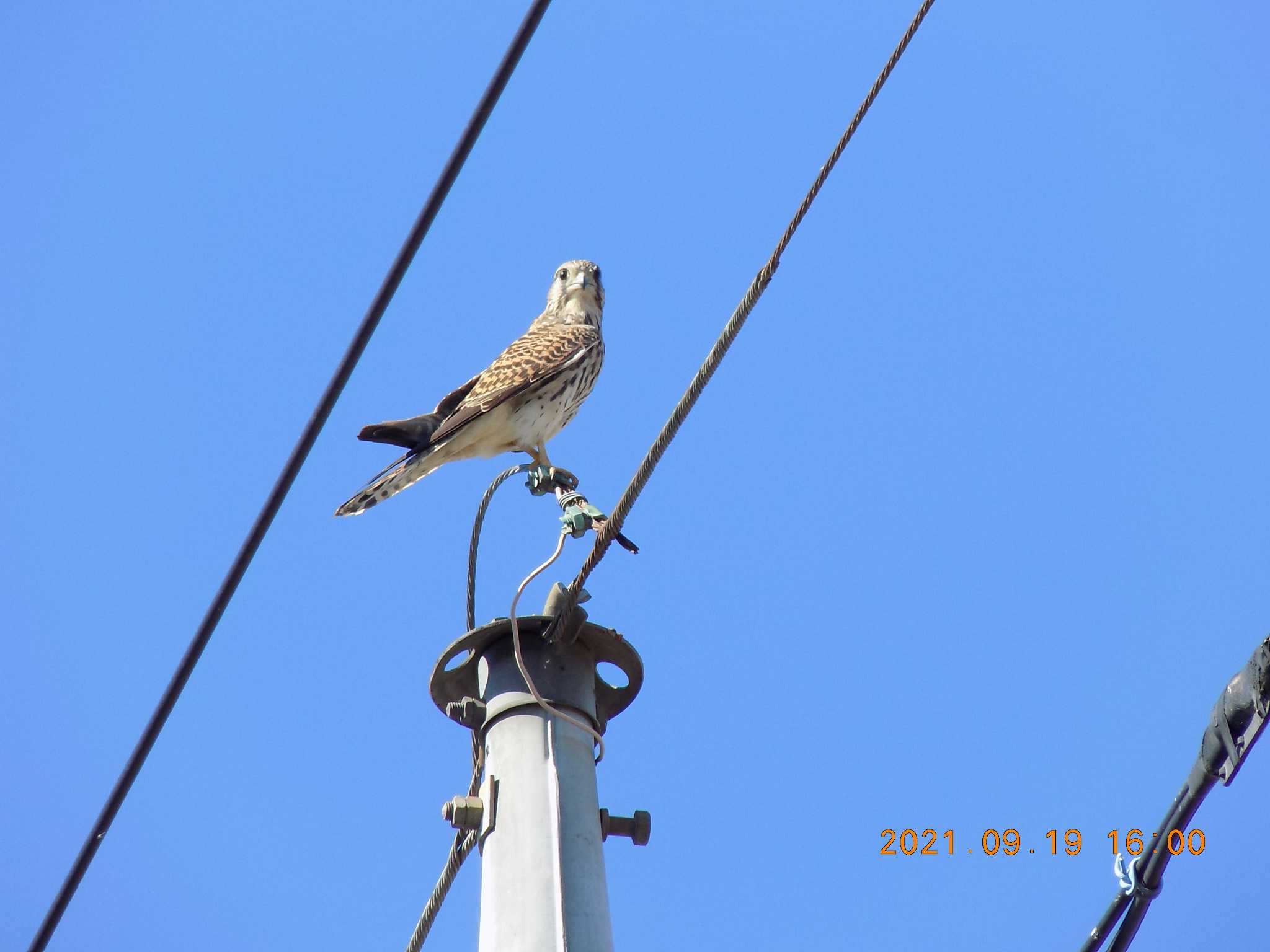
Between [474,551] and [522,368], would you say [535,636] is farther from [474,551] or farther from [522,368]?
[522,368]

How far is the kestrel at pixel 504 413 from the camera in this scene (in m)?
5.21

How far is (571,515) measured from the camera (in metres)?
3.25

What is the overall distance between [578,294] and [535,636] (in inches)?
182

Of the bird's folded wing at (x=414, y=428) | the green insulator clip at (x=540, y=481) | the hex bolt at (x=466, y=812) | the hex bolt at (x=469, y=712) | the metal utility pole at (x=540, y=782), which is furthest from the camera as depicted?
the bird's folded wing at (x=414, y=428)

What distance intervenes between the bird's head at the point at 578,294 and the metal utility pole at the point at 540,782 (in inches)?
172

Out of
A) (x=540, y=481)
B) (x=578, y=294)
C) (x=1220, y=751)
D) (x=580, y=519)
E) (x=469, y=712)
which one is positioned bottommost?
(x=1220, y=751)

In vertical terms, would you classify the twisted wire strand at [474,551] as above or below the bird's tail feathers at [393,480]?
below

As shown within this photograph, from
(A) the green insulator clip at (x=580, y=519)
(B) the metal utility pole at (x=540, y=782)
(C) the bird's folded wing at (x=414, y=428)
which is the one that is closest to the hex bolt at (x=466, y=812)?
(B) the metal utility pole at (x=540, y=782)

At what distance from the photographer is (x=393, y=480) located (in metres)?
5.23

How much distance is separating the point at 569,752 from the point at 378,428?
2.68m

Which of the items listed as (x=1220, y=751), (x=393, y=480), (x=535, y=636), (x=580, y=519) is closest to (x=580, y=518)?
(x=580, y=519)

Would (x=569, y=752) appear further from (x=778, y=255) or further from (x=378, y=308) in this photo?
(x=778, y=255)

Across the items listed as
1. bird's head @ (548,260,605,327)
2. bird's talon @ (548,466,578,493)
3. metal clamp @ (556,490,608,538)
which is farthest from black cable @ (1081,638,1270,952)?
bird's head @ (548,260,605,327)

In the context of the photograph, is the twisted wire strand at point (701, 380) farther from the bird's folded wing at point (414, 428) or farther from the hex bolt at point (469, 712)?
the bird's folded wing at point (414, 428)
